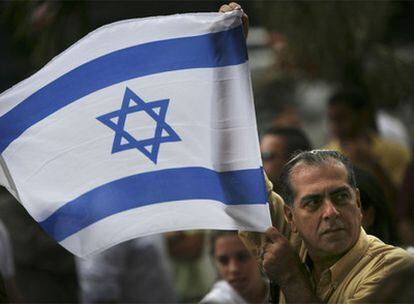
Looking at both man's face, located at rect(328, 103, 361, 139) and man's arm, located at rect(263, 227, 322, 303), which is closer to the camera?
man's arm, located at rect(263, 227, 322, 303)

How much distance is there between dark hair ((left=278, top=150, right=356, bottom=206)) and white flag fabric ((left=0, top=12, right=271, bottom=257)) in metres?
0.09

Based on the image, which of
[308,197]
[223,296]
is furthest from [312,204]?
[223,296]

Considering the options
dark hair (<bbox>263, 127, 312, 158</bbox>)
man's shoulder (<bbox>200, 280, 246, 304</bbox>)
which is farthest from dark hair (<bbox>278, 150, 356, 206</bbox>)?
dark hair (<bbox>263, 127, 312, 158</bbox>)

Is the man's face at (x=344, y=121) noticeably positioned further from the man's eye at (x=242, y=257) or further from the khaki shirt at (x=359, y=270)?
the khaki shirt at (x=359, y=270)

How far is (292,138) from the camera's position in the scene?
852 centimetres

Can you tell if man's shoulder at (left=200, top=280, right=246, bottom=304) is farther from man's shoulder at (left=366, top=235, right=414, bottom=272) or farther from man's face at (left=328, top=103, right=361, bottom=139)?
man's face at (left=328, top=103, right=361, bottom=139)

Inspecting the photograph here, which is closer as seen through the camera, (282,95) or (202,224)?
(202,224)

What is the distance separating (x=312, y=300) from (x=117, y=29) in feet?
4.73

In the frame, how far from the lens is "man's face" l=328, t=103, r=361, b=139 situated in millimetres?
9492

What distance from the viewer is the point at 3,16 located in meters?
9.63

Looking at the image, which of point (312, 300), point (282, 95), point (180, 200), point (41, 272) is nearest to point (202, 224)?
point (180, 200)

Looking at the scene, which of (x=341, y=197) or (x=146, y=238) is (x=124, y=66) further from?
(x=146, y=238)

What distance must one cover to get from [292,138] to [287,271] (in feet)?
10.9

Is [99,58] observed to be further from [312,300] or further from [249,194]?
[312,300]
